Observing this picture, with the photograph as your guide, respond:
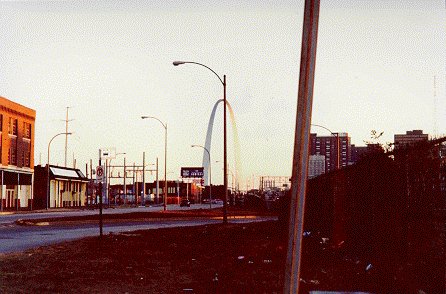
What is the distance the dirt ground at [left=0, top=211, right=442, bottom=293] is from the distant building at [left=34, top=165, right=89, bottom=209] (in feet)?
209

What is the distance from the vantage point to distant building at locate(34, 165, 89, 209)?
8775 cm

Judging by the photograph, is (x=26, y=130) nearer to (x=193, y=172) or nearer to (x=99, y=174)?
(x=193, y=172)

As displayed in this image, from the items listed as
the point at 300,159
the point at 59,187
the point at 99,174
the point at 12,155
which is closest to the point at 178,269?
the point at 99,174

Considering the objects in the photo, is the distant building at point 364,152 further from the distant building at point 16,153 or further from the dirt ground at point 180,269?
the distant building at point 16,153

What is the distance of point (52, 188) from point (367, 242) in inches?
3239

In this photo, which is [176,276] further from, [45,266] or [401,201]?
[401,201]

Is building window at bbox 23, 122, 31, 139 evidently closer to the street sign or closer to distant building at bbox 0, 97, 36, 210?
distant building at bbox 0, 97, 36, 210

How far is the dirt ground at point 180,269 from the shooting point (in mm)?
11047

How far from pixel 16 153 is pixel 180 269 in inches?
2446

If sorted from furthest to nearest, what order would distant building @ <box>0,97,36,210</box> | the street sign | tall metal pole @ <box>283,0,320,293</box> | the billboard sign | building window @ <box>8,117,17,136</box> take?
the billboard sign
building window @ <box>8,117,17,136</box>
distant building @ <box>0,97,36,210</box>
the street sign
tall metal pole @ <box>283,0,320,293</box>

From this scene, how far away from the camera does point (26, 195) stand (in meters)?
79.7

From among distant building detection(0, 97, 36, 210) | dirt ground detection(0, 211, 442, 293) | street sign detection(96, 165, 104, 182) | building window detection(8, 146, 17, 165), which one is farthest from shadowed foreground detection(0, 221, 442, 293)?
building window detection(8, 146, 17, 165)

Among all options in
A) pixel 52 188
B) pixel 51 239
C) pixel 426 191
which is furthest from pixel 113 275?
pixel 52 188

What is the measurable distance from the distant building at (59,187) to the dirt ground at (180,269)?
63.8m
